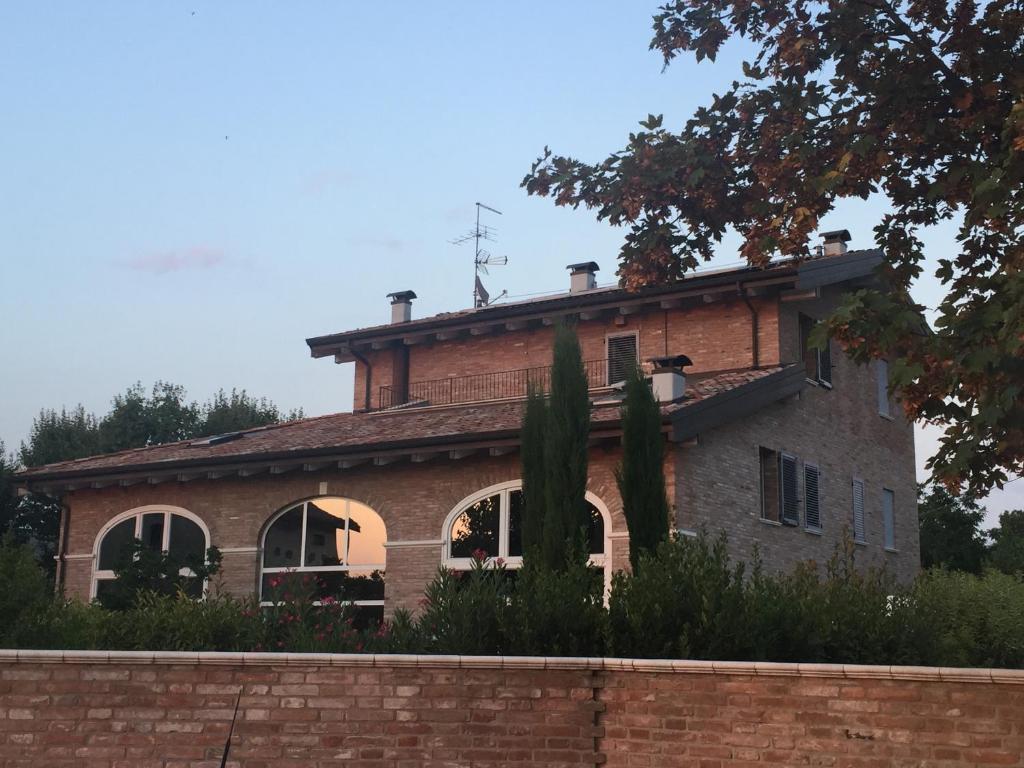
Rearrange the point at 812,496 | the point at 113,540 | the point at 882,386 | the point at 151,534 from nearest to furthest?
1. the point at 812,496
2. the point at 151,534
3. the point at 113,540
4. the point at 882,386

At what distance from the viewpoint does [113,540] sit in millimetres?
25578

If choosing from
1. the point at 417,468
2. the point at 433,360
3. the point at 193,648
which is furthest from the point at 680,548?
the point at 433,360

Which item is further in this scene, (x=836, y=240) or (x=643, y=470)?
(x=836, y=240)

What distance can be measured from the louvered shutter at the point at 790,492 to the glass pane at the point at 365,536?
7.32m

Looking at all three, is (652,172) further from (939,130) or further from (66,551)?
(66,551)

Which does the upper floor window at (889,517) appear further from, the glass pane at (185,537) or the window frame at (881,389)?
the glass pane at (185,537)

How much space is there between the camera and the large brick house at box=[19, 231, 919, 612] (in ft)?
69.6

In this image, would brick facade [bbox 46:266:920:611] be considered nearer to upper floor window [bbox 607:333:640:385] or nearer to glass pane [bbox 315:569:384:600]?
upper floor window [bbox 607:333:640:385]

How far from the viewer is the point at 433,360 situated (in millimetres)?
29000

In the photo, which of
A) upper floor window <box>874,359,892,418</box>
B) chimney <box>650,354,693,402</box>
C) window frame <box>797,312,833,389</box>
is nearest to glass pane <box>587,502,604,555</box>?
chimney <box>650,354,693,402</box>

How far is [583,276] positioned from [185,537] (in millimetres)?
10894

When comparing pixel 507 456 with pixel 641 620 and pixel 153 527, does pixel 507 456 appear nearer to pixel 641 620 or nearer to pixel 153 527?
pixel 153 527

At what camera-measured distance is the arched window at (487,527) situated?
21.0m

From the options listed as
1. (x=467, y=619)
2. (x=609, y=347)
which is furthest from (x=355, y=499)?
(x=467, y=619)
